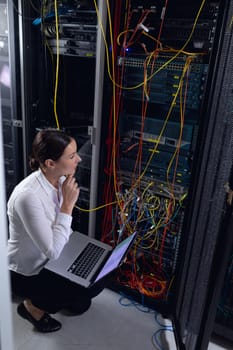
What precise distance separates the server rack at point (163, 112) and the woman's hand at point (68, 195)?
0.30 meters

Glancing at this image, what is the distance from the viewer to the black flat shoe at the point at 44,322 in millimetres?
1590

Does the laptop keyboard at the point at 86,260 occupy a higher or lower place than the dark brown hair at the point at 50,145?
lower

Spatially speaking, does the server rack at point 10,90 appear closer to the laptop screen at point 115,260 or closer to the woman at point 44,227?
the woman at point 44,227

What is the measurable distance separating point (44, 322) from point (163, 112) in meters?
1.29

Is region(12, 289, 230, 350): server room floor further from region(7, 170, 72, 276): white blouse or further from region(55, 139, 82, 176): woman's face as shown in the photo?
region(55, 139, 82, 176): woman's face

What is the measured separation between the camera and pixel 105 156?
180 cm

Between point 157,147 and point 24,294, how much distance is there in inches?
42.7

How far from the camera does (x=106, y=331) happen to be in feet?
5.43

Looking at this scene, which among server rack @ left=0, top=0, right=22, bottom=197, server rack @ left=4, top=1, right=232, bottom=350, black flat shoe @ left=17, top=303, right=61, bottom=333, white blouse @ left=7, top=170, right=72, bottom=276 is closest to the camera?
server rack @ left=4, top=1, right=232, bottom=350

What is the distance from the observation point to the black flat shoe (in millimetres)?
1590

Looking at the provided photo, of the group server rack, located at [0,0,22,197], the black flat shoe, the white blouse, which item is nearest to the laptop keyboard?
the white blouse

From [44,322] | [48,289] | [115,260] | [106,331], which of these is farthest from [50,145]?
[106,331]

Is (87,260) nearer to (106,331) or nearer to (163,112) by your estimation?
(106,331)

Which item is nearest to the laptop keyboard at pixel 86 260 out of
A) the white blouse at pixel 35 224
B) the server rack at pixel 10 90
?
the white blouse at pixel 35 224
